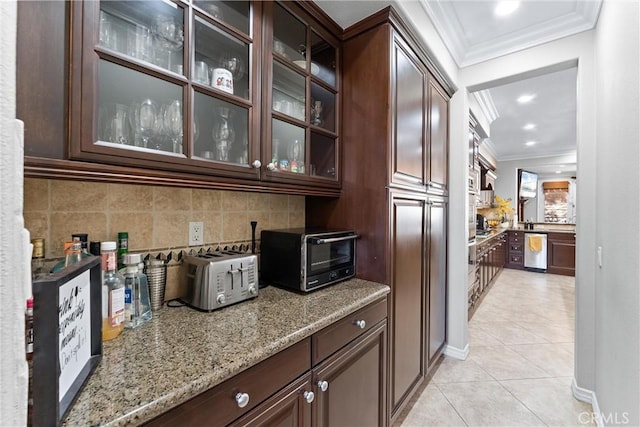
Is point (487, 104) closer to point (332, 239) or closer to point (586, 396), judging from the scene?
point (586, 396)

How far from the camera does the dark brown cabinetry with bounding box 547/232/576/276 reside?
18.1 feet

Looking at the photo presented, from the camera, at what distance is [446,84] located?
2367mm

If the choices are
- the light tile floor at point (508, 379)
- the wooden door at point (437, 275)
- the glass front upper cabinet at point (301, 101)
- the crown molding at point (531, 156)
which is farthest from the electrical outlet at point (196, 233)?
the crown molding at point (531, 156)

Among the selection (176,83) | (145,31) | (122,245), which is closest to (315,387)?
(122,245)

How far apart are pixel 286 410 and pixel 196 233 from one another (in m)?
0.84

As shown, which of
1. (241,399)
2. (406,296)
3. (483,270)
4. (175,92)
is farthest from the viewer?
(483,270)

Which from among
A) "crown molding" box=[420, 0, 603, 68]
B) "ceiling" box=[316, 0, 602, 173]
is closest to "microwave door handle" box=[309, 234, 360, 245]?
"ceiling" box=[316, 0, 602, 173]

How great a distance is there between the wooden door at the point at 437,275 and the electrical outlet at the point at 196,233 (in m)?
1.54

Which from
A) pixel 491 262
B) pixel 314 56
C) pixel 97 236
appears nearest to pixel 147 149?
pixel 97 236

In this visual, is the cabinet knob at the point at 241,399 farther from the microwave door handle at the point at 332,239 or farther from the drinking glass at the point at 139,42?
the drinking glass at the point at 139,42

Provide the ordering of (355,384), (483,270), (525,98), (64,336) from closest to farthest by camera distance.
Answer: (64,336)
(355,384)
(525,98)
(483,270)

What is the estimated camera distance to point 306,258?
1317 mm

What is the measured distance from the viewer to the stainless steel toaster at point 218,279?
110cm

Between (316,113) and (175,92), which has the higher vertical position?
(316,113)
